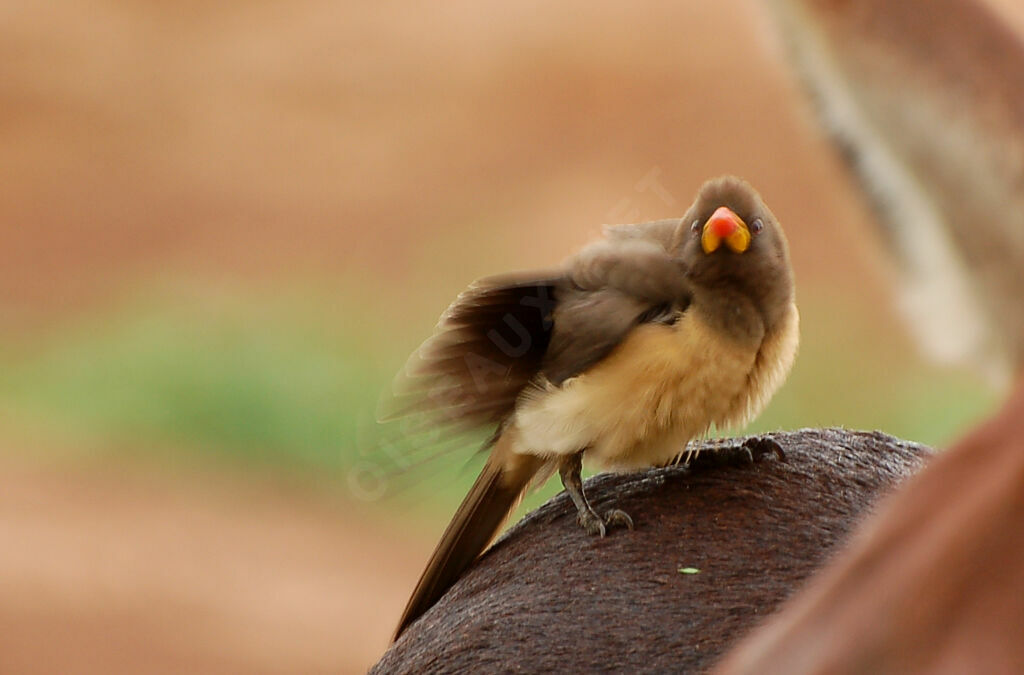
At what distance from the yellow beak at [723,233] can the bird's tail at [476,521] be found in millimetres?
398

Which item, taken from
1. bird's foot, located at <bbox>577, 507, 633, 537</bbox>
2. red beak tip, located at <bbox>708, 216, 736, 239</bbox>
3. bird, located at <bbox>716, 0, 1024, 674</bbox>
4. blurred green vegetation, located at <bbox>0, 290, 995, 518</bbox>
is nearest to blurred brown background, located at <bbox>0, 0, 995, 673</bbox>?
blurred green vegetation, located at <bbox>0, 290, 995, 518</bbox>

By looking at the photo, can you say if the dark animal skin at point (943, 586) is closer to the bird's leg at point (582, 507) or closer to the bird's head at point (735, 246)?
the bird's leg at point (582, 507)

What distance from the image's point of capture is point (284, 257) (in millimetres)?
11617

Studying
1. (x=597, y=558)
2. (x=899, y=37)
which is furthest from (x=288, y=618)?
(x=899, y=37)

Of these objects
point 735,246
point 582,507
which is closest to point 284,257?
point 735,246

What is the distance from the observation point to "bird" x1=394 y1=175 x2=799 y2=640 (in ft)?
7.13

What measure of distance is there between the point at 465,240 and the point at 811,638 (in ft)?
35.4

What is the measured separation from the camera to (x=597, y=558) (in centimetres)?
187

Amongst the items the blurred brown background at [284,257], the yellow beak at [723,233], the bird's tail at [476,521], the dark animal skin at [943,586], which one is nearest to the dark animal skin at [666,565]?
the bird's tail at [476,521]

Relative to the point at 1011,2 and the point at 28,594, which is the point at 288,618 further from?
the point at 1011,2

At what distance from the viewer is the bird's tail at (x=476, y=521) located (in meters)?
2.26

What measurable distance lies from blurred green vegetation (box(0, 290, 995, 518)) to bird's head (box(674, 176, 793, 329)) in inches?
241

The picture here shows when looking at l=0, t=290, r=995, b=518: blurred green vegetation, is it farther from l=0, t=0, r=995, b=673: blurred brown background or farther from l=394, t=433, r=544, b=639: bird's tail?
l=394, t=433, r=544, b=639: bird's tail

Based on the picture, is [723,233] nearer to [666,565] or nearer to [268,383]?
[666,565]
